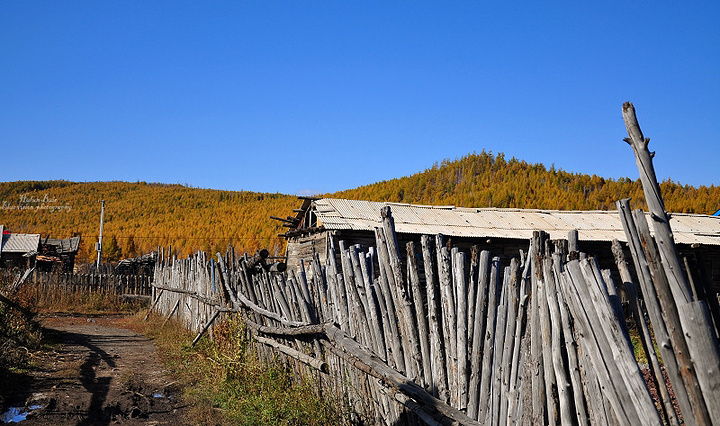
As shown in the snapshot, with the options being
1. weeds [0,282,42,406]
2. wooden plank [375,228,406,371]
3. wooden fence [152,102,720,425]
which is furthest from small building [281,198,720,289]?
wooden plank [375,228,406,371]

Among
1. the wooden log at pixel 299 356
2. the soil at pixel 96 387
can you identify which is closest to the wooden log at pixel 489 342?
the wooden log at pixel 299 356

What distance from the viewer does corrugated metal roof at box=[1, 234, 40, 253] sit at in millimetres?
32031

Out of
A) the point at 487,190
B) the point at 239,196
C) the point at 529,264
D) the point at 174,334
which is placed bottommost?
the point at 174,334

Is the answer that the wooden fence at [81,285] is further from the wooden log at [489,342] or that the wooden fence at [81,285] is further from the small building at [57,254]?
the wooden log at [489,342]

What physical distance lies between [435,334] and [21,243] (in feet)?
117

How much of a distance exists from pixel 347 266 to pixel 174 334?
8.56m

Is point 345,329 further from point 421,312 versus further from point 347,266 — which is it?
point 421,312

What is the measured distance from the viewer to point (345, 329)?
17.4 feet

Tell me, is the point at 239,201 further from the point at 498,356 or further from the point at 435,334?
the point at 498,356

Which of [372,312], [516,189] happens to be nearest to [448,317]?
[372,312]

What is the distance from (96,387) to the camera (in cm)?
737

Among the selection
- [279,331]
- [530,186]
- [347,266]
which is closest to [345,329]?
[347,266]

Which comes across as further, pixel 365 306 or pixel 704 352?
pixel 365 306

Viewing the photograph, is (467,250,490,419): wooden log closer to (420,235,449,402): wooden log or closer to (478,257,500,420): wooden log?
(478,257,500,420): wooden log
